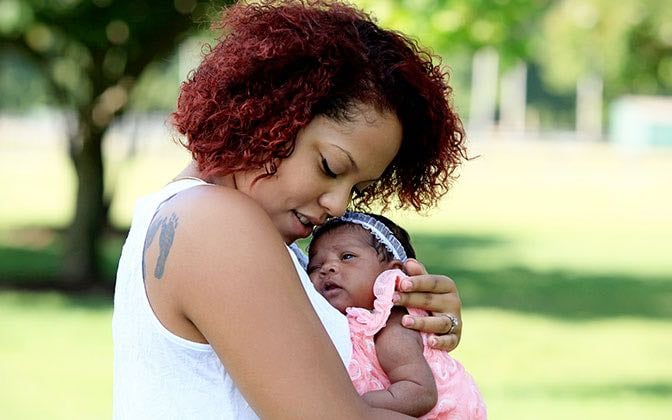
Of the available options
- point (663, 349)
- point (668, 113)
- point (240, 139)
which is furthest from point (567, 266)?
point (668, 113)

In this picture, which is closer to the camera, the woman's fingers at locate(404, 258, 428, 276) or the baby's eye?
the baby's eye

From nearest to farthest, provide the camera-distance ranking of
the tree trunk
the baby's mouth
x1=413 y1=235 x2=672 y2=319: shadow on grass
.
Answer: the baby's mouth
x1=413 y1=235 x2=672 y2=319: shadow on grass
the tree trunk

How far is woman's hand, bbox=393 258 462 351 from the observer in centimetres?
248

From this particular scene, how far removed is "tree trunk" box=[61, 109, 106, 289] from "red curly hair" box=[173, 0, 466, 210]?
13.8 m

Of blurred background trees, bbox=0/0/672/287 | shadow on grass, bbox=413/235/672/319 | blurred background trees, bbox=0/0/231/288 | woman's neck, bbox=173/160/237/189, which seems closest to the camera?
woman's neck, bbox=173/160/237/189

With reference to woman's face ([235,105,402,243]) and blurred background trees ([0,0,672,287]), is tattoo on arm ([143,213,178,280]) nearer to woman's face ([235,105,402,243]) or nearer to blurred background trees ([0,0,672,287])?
woman's face ([235,105,402,243])

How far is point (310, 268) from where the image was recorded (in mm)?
2668

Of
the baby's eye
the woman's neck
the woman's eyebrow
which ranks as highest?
the woman's eyebrow

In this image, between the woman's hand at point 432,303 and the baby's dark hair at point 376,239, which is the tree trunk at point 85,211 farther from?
the woman's hand at point 432,303

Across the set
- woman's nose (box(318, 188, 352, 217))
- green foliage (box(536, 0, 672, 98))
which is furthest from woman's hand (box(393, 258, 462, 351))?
green foliage (box(536, 0, 672, 98))

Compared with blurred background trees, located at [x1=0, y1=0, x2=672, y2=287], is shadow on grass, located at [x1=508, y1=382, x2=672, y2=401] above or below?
below

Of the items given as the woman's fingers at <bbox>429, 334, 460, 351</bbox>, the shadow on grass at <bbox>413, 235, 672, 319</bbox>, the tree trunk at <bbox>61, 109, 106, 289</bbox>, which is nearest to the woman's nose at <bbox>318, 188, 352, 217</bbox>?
the woman's fingers at <bbox>429, 334, 460, 351</bbox>

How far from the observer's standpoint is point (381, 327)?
2.43 meters

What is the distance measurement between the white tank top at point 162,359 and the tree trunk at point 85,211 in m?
13.9
